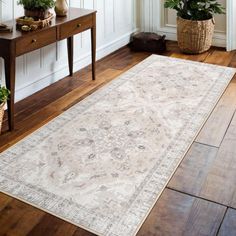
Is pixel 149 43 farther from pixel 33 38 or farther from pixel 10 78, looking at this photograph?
pixel 10 78

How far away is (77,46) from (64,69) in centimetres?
30

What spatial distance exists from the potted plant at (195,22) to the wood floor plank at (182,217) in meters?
2.72

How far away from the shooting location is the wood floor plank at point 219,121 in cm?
279

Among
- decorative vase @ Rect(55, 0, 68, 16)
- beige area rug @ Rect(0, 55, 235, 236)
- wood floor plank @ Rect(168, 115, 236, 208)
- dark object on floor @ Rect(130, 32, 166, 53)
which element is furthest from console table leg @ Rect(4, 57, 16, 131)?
dark object on floor @ Rect(130, 32, 166, 53)

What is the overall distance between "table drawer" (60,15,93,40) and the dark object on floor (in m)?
1.35

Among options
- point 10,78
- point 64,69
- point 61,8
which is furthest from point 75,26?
point 10,78

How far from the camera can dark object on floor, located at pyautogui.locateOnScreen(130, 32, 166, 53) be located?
4746mm

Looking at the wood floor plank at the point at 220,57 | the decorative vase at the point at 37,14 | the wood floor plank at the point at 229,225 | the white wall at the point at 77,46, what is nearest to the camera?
the wood floor plank at the point at 229,225

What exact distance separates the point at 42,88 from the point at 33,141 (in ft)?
3.28

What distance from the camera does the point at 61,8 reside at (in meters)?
3.26

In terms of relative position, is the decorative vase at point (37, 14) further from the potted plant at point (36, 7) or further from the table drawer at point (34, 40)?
the table drawer at point (34, 40)

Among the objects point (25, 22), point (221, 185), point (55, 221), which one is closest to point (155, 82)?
point (25, 22)

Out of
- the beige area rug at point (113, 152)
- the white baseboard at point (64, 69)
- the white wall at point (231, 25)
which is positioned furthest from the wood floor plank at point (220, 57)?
the white baseboard at point (64, 69)

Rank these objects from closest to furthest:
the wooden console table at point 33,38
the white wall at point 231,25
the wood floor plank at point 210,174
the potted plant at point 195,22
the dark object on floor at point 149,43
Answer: the wood floor plank at point 210,174 → the wooden console table at point 33,38 → the potted plant at point 195,22 → the white wall at point 231,25 → the dark object on floor at point 149,43
